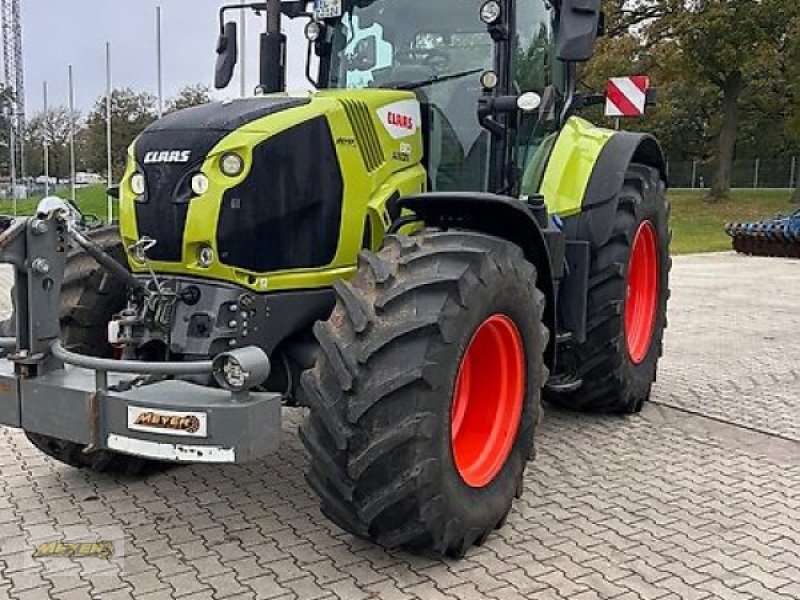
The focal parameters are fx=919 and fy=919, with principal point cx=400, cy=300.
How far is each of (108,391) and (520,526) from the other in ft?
6.17

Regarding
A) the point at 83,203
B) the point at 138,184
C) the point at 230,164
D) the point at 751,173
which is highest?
the point at 230,164

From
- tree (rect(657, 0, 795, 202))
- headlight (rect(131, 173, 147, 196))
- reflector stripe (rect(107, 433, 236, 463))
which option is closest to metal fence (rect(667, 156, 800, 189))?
tree (rect(657, 0, 795, 202))

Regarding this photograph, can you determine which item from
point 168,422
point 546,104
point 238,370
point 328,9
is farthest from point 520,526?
point 328,9

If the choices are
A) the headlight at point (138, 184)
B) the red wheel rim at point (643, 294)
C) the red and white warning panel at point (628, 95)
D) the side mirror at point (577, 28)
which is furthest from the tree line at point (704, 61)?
the headlight at point (138, 184)

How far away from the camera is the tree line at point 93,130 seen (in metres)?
34.0

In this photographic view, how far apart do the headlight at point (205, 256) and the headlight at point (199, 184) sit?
0.72ft

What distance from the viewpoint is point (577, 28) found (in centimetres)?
408

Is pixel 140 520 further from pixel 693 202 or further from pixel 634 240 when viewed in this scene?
pixel 693 202

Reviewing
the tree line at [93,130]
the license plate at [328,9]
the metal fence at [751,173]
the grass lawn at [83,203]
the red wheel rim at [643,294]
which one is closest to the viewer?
the license plate at [328,9]

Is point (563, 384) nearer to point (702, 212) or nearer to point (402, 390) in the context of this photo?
point (402, 390)

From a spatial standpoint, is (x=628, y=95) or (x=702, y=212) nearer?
(x=628, y=95)

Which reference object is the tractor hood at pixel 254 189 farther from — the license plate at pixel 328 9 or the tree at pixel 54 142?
the tree at pixel 54 142

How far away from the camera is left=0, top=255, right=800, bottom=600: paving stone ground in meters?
3.49

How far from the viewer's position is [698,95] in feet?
131
